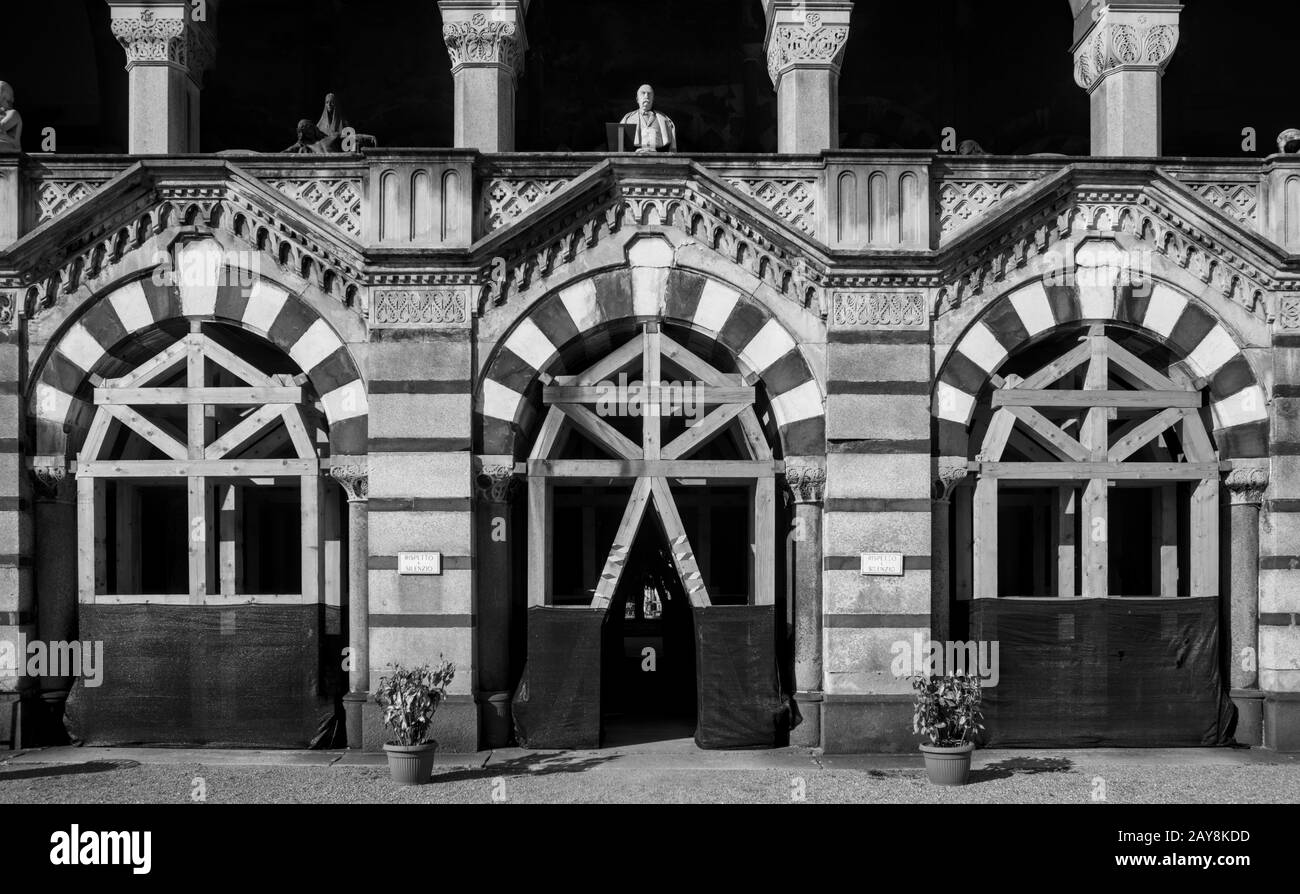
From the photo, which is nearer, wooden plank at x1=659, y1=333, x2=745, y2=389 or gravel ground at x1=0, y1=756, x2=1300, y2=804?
gravel ground at x1=0, y1=756, x2=1300, y2=804

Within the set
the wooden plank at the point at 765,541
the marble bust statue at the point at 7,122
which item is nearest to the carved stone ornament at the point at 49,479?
the marble bust statue at the point at 7,122

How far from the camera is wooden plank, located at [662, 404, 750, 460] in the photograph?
14.2 metres

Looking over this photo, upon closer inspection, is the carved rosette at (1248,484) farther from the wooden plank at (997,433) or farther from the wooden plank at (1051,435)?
the wooden plank at (997,433)

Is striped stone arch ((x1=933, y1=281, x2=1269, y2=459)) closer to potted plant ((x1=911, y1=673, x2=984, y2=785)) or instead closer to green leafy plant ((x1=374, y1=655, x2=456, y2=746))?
potted plant ((x1=911, y1=673, x2=984, y2=785))

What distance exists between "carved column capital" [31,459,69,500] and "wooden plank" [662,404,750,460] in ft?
24.3

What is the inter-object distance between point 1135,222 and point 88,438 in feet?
43.6

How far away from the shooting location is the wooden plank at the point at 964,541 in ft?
48.1

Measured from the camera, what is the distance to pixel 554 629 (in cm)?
1418

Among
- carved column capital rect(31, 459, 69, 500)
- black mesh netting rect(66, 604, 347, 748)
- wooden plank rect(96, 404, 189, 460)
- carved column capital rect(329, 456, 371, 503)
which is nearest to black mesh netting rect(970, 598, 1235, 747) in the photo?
carved column capital rect(329, 456, 371, 503)

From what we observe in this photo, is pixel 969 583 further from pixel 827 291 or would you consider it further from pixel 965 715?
pixel 827 291

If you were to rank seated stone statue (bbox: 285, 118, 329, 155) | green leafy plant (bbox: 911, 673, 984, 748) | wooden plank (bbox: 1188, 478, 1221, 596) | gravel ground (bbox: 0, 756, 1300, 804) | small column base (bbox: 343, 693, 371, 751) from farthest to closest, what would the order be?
seated stone statue (bbox: 285, 118, 329, 155) < wooden plank (bbox: 1188, 478, 1221, 596) < small column base (bbox: 343, 693, 371, 751) < green leafy plant (bbox: 911, 673, 984, 748) < gravel ground (bbox: 0, 756, 1300, 804)

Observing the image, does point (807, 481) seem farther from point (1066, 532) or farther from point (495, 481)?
point (1066, 532)

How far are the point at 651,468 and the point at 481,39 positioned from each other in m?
5.89

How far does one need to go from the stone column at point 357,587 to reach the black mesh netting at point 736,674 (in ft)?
13.4
